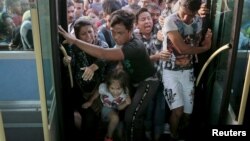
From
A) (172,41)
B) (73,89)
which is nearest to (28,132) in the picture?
(73,89)

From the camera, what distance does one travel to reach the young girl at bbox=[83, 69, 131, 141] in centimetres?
279

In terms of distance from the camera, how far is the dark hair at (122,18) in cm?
259

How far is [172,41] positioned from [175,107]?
596mm

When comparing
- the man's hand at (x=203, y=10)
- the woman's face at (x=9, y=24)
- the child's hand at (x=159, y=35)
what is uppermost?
the man's hand at (x=203, y=10)

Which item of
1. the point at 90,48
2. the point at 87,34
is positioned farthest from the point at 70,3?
the point at 90,48

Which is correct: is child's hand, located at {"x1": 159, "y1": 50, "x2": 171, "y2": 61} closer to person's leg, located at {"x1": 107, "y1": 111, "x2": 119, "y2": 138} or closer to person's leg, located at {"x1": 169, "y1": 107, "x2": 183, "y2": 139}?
person's leg, located at {"x1": 169, "y1": 107, "x2": 183, "y2": 139}

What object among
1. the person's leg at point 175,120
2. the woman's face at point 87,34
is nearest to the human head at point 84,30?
the woman's face at point 87,34

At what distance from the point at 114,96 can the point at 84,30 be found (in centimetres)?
63

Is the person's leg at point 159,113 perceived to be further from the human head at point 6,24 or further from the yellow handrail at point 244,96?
the human head at point 6,24

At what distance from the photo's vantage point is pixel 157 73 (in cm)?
281

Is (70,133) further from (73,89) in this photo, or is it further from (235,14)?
(235,14)

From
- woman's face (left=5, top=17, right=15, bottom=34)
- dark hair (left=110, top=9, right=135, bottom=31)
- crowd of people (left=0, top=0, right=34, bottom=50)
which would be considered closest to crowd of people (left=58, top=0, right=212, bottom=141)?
dark hair (left=110, top=9, right=135, bottom=31)

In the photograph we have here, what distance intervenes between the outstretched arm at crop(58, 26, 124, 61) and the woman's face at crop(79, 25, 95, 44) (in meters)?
0.04

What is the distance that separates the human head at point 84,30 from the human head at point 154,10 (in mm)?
483
